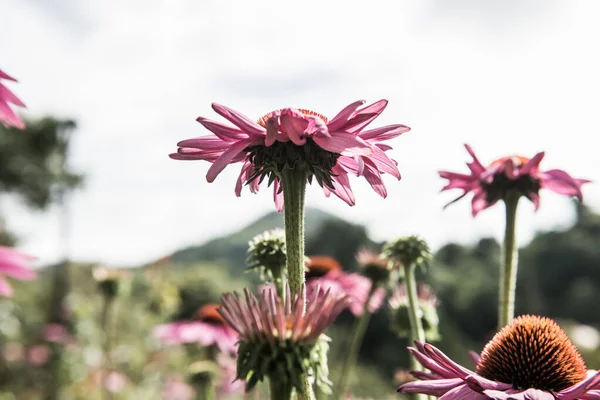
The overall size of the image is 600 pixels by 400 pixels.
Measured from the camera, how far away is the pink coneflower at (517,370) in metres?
0.81

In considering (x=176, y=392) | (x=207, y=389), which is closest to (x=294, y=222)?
(x=207, y=389)

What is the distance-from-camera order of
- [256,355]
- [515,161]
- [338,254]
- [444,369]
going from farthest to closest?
[338,254], [515,161], [444,369], [256,355]

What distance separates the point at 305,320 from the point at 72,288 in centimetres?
1495

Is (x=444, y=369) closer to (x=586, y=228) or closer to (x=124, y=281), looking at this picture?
(x=124, y=281)

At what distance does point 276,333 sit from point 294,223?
25 cm

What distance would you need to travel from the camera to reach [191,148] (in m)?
1.02

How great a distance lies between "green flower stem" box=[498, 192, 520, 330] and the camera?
122 centimetres

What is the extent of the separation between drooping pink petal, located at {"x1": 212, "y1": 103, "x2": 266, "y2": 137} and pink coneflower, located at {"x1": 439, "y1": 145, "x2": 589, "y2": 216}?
0.66 meters

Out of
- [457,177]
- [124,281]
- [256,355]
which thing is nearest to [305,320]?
[256,355]

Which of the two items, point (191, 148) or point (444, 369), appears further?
point (191, 148)

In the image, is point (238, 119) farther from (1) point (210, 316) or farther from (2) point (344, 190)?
(1) point (210, 316)

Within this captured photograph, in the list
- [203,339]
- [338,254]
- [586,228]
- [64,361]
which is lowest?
[64,361]

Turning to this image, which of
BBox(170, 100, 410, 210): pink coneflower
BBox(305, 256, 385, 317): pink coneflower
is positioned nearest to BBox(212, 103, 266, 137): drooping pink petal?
BBox(170, 100, 410, 210): pink coneflower

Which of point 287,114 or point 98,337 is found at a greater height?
point 287,114
